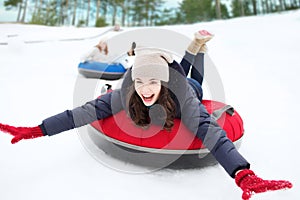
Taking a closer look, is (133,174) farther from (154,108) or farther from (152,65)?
(152,65)

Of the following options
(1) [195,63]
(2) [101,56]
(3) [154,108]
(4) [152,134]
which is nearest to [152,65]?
(3) [154,108]

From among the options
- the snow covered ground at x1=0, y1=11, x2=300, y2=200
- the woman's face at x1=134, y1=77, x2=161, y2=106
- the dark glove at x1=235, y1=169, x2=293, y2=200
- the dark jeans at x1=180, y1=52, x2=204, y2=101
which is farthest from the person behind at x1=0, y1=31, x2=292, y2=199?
the dark jeans at x1=180, y1=52, x2=204, y2=101

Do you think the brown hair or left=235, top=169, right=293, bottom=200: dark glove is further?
the brown hair

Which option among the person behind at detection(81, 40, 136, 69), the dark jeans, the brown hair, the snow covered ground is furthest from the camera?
the person behind at detection(81, 40, 136, 69)

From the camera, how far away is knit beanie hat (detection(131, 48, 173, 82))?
1.40m

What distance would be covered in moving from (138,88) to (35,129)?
0.67m

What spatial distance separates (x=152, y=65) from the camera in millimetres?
1396

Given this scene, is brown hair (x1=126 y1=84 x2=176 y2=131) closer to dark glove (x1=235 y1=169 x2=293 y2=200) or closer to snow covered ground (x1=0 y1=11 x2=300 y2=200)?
snow covered ground (x1=0 y1=11 x2=300 y2=200)

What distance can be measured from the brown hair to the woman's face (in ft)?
0.18

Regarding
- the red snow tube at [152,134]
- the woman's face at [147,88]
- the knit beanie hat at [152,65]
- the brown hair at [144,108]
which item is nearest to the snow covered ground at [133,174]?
the red snow tube at [152,134]

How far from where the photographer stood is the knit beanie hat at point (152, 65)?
55.1 inches

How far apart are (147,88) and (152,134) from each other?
275 millimetres

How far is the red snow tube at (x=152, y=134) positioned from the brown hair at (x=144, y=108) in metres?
0.04

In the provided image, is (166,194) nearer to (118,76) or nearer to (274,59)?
(118,76)
